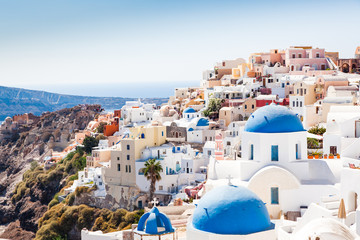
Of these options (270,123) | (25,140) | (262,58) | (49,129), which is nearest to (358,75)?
(262,58)

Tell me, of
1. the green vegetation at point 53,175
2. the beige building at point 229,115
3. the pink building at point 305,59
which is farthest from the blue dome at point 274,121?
the pink building at point 305,59

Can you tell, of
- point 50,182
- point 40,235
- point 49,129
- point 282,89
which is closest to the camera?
point 40,235

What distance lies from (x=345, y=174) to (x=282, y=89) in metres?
31.8

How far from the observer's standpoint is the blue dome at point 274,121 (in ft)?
70.4

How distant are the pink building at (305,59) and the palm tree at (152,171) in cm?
2325

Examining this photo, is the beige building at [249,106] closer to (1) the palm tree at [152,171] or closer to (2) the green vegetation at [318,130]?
(2) the green vegetation at [318,130]

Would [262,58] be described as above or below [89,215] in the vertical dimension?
above

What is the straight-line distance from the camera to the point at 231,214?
1471cm

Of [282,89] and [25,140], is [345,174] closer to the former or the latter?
[282,89]

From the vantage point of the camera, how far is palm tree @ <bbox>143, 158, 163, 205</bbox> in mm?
36812

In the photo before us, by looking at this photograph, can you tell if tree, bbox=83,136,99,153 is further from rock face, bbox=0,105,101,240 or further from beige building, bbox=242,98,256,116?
beige building, bbox=242,98,256,116

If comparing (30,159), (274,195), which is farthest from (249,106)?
(30,159)

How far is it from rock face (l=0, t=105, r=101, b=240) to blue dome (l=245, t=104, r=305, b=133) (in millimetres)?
34370

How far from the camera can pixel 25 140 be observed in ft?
268
